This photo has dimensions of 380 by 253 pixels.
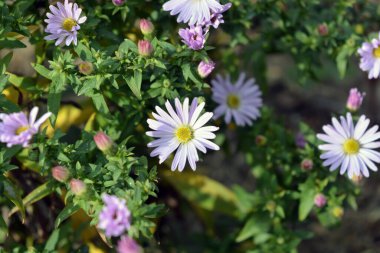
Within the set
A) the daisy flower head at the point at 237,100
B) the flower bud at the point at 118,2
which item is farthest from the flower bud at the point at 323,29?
the flower bud at the point at 118,2

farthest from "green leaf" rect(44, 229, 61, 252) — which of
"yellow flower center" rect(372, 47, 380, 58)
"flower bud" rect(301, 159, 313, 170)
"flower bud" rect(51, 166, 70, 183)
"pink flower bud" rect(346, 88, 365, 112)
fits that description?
"yellow flower center" rect(372, 47, 380, 58)

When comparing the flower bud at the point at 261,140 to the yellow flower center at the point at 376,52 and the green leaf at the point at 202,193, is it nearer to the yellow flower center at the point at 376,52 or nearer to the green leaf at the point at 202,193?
the green leaf at the point at 202,193

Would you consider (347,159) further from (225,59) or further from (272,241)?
(225,59)

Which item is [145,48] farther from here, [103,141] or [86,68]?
[103,141]

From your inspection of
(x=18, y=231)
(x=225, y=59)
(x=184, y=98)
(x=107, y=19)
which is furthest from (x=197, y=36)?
(x=18, y=231)

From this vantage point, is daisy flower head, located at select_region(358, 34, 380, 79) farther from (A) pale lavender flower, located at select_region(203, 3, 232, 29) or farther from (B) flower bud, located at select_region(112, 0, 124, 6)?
(B) flower bud, located at select_region(112, 0, 124, 6)

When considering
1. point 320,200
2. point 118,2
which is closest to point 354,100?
point 320,200

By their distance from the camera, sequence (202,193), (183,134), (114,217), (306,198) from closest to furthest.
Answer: (114,217)
(183,134)
(306,198)
(202,193)
